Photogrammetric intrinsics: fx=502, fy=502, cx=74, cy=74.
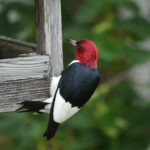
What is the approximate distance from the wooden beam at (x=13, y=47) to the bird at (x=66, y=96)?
0.42 meters

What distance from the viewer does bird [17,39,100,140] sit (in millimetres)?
2826

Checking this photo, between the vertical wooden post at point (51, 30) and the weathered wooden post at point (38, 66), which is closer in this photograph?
the weathered wooden post at point (38, 66)

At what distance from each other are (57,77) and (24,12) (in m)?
2.07

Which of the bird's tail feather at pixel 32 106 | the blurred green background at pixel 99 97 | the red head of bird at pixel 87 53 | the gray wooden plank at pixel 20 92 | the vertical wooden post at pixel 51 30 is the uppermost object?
the vertical wooden post at pixel 51 30

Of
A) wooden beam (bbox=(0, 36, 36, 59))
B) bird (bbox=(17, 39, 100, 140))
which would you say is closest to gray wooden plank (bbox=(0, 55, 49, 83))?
bird (bbox=(17, 39, 100, 140))

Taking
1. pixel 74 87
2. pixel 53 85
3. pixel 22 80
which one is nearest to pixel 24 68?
pixel 22 80

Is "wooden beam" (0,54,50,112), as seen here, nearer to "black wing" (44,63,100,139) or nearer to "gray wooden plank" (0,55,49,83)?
"gray wooden plank" (0,55,49,83)

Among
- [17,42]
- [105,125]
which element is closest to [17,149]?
[105,125]

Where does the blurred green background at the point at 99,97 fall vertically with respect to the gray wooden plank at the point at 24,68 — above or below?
below

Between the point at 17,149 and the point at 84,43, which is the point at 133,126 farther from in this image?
the point at 84,43

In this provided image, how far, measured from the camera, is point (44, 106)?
292 cm

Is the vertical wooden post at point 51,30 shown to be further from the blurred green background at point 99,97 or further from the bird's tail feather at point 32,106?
the blurred green background at point 99,97

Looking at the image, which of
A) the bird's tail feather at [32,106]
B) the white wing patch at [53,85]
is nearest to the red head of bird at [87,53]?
the white wing patch at [53,85]

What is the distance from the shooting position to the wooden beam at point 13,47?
333 cm
